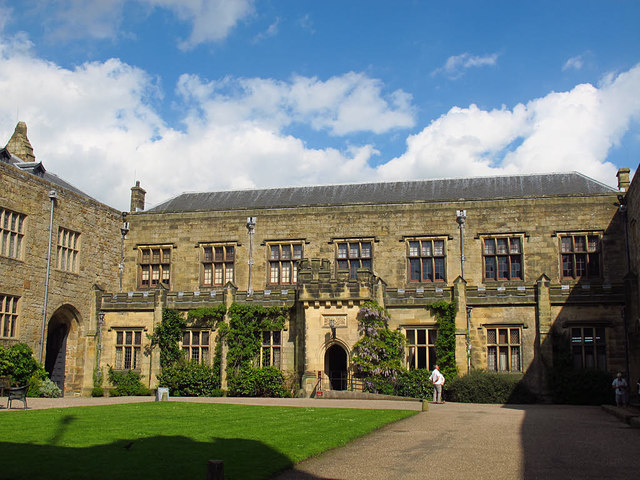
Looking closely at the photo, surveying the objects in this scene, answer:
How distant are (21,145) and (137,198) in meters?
6.07

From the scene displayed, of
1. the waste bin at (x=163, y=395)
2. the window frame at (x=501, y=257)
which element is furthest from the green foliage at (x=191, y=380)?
the window frame at (x=501, y=257)

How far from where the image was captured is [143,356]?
28875 mm

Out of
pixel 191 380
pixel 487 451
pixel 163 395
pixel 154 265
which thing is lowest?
pixel 487 451

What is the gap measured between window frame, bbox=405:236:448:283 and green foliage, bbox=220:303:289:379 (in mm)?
5969

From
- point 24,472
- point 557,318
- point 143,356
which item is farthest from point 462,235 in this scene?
point 24,472

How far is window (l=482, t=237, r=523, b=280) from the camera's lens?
28.9 meters

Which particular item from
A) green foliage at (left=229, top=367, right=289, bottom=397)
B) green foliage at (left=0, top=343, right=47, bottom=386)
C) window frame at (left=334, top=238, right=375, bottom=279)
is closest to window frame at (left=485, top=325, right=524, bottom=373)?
window frame at (left=334, top=238, right=375, bottom=279)

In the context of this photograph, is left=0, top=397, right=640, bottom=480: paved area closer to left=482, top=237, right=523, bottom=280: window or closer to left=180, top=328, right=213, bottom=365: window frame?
left=482, top=237, right=523, bottom=280: window

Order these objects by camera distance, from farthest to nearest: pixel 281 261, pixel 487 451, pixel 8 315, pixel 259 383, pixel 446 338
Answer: pixel 281 261, pixel 259 383, pixel 446 338, pixel 8 315, pixel 487 451

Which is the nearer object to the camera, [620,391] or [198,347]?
[620,391]

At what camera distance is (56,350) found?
29062mm

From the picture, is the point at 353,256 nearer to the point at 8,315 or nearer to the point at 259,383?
the point at 259,383

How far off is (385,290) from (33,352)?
13.8 meters

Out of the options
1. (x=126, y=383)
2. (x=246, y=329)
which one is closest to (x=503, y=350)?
(x=246, y=329)
